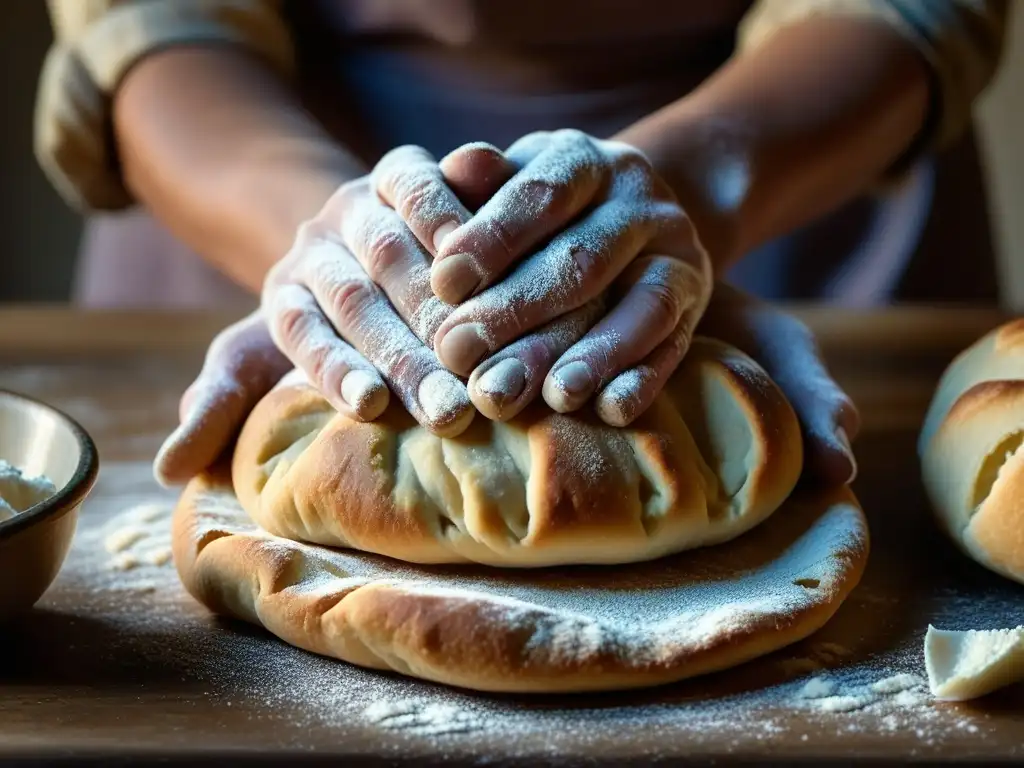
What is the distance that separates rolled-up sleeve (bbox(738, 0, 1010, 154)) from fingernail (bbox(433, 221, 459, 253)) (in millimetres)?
887

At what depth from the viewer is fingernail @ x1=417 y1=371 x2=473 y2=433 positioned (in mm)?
924

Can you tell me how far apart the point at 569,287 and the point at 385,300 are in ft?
0.56

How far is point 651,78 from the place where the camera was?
6.11ft

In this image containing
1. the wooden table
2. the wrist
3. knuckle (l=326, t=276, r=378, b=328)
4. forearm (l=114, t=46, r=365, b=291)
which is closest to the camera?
the wooden table

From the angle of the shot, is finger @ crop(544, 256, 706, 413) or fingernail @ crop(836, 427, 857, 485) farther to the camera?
fingernail @ crop(836, 427, 857, 485)

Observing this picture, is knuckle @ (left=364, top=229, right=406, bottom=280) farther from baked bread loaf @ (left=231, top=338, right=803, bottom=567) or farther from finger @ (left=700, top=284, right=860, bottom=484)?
finger @ (left=700, top=284, right=860, bottom=484)

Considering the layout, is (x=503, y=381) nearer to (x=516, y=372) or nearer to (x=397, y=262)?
(x=516, y=372)

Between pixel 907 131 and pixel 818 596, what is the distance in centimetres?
106

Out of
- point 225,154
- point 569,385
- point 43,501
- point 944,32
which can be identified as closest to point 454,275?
point 569,385

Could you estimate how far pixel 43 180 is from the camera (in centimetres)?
300

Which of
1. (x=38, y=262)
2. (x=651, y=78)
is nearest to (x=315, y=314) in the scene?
(x=651, y=78)

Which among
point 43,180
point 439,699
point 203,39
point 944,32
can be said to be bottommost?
point 43,180

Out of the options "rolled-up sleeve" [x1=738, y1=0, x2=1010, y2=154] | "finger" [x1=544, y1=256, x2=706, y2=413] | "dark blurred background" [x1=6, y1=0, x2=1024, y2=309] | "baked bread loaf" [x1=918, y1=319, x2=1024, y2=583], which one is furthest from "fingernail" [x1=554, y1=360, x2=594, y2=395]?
"dark blurred background" [x1=6, y1=0, x2=1024, y2=309]

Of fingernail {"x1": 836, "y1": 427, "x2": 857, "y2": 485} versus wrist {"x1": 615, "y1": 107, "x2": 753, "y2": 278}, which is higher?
wrist {"x1": 615, "y1": 107, "x2": 753, "y2": 278}
